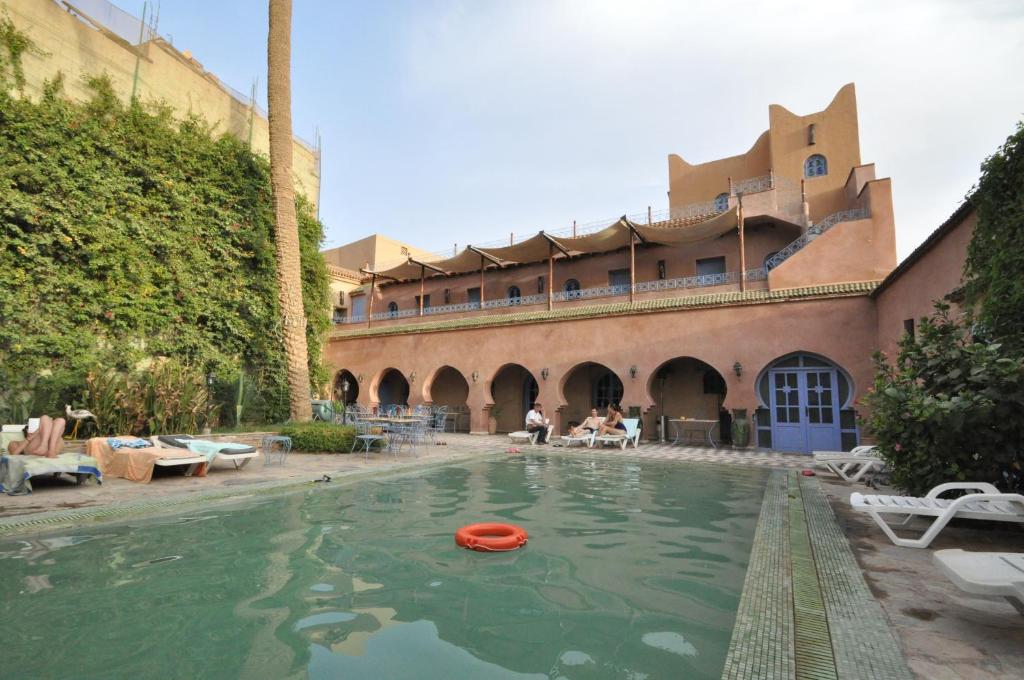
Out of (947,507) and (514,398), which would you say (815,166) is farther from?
(947,507)

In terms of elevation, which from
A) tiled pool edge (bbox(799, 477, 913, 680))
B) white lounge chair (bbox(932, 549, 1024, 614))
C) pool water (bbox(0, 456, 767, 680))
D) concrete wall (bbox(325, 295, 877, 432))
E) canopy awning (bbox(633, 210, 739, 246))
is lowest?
pool water (bbox(0, 456, 767, 680))

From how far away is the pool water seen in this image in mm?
2865

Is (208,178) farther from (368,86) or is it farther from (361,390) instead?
(361,390)

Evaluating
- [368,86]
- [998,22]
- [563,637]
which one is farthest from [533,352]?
[563,637]

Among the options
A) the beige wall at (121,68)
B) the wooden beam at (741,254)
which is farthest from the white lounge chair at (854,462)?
the beige wall at (121,68)

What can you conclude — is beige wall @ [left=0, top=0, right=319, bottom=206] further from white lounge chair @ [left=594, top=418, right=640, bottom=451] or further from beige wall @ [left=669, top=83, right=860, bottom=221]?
beige wall @ [left=669, top=83, right=860, bottom=221]

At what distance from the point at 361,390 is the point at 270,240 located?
718cm

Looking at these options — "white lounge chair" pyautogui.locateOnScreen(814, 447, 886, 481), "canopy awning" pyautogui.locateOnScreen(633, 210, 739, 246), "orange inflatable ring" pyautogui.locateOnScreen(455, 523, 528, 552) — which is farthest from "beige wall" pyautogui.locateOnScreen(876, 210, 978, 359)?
"orange inflatable ring" pyautogui.locateOnScreen(455, 523, 528, 552)

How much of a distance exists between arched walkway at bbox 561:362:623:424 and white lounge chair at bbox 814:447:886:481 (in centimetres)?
1027

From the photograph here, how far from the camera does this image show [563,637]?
3.19 m

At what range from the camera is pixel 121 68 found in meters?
14.8

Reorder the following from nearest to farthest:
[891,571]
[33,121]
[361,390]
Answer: [891,571] < [33,121] < [361,390]

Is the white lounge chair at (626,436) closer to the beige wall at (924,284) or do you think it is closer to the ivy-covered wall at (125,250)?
the beige wall at (924,284)

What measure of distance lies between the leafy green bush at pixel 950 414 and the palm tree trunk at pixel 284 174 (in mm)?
12835
